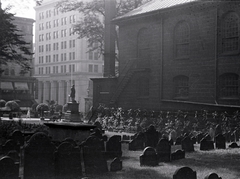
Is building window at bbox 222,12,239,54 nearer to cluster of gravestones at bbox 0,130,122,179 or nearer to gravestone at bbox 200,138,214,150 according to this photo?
gravestone at bbox 200,138,214,150

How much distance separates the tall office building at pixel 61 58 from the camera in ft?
280

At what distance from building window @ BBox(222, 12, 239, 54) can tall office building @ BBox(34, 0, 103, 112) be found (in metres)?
54.2

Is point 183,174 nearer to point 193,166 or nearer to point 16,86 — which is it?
point 193,166

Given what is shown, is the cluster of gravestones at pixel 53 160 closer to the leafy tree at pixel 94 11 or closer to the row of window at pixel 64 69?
the leafy tree at pixel 94 11

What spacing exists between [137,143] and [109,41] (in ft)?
74.7

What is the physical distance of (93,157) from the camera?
431 inches

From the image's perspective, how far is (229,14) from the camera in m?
27.5

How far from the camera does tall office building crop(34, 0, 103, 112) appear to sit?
85.4 m

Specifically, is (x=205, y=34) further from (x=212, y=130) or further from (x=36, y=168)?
(x=36, y=168)

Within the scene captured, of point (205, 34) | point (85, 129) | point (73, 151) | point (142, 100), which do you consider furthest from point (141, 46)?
point (73, 151)

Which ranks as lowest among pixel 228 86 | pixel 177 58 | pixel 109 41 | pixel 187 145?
pixel 187 145

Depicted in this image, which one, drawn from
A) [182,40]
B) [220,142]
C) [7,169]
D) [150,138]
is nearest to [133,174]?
[7,169]

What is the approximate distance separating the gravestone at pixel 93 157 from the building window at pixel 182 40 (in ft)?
66.8

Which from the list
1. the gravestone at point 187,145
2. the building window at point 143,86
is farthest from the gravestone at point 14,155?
the building window at point 143,86
